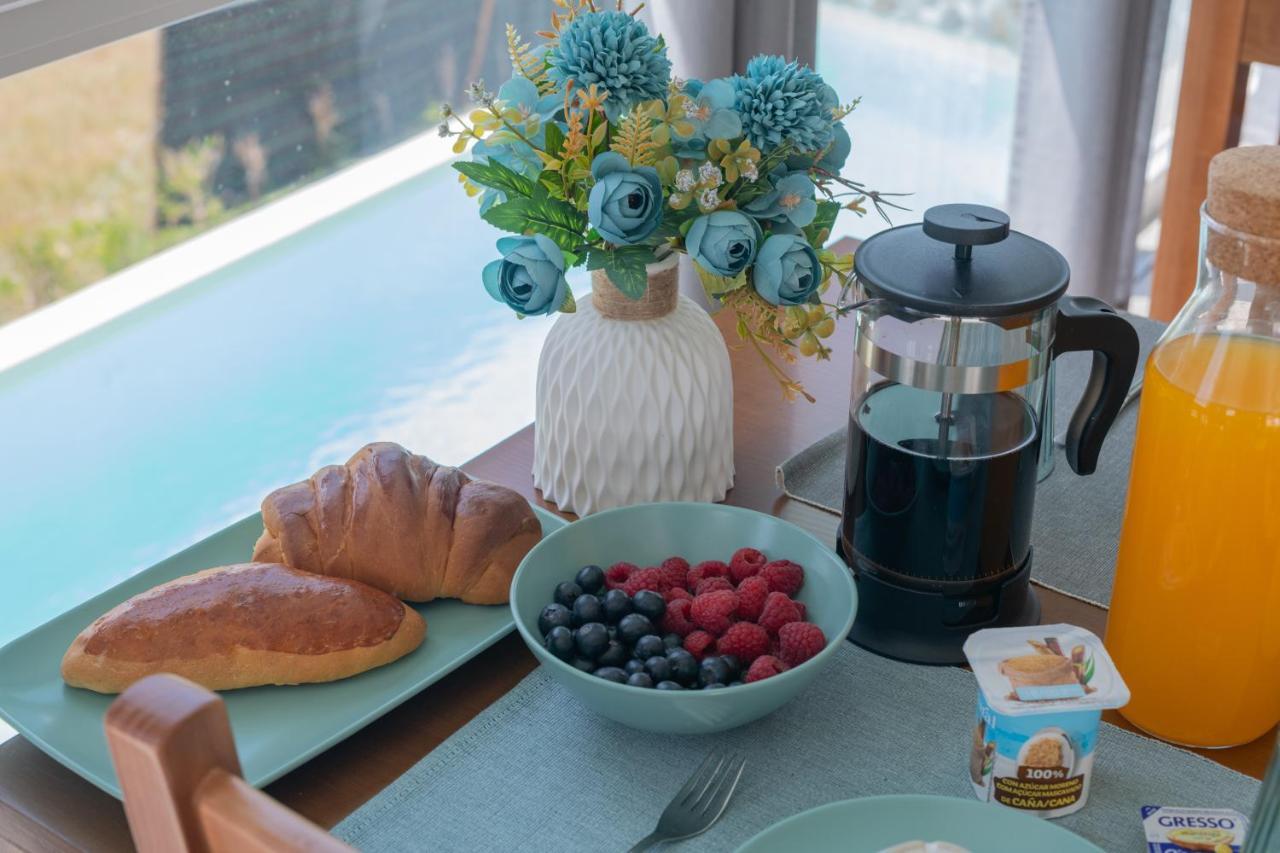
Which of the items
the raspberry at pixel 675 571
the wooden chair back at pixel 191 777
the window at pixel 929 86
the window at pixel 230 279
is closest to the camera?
the wooden chair back at pixel 191 777

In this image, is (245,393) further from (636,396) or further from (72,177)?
(636,396)

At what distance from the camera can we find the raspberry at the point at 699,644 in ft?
2.75

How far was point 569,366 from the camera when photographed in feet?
3.36

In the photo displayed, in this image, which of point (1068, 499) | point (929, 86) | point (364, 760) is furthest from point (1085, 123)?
point (364, 760)

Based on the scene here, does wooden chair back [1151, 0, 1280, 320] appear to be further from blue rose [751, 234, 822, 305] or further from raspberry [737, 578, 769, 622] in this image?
raspberry [737, 578, 769, 622]

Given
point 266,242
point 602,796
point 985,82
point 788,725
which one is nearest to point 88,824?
point 602,796

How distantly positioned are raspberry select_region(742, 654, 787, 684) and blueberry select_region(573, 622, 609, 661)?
9cm

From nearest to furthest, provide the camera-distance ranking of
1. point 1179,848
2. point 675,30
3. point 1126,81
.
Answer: point 1179,848
point 675,30
point 1126,81

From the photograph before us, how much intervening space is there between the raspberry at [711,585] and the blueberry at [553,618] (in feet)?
0.30

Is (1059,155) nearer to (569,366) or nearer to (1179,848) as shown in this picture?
(569,366)

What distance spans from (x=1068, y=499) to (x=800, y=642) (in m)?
0.38

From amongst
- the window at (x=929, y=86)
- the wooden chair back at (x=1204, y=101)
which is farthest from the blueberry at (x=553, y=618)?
the window at (x=929, y=86)

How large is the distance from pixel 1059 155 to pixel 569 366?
1853 millimetres

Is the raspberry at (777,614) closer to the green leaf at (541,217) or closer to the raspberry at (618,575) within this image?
the raspberry at (618,575)
